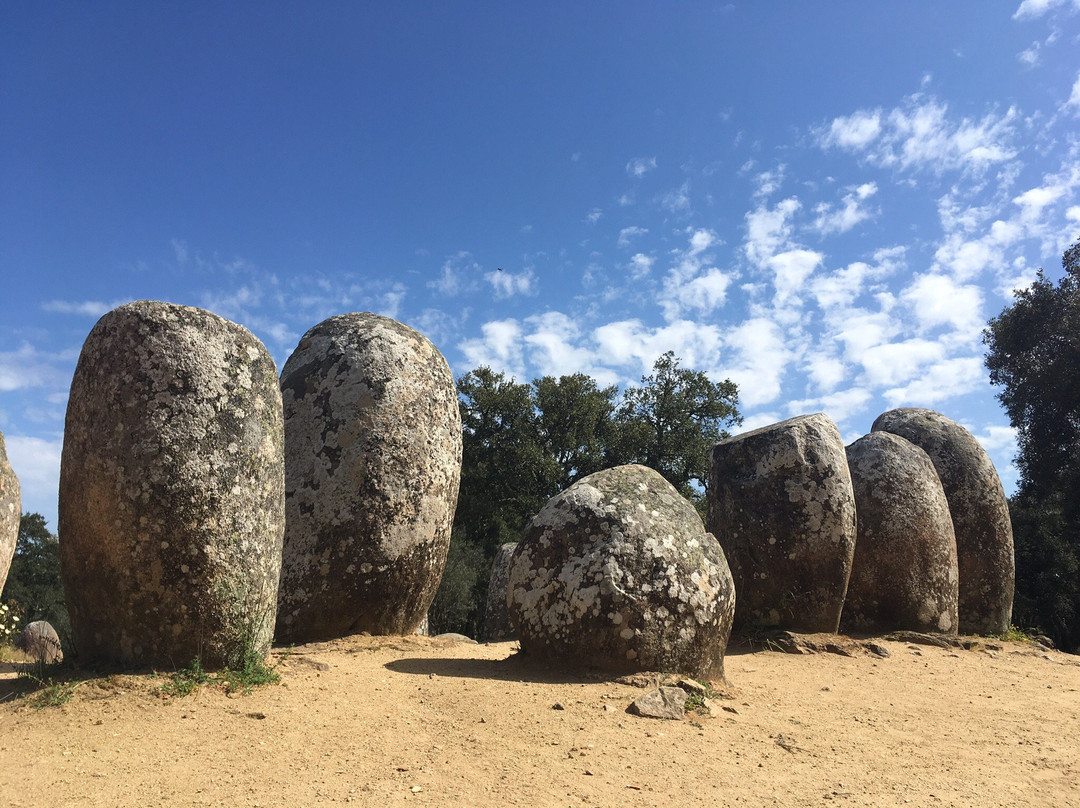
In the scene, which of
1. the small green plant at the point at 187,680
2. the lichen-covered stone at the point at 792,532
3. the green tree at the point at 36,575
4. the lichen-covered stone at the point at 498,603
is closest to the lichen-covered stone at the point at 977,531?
the lichen-covered stone at the point at 792,532

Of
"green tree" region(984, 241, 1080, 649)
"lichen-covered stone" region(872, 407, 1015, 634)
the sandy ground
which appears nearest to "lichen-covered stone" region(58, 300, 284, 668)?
the sandy ground

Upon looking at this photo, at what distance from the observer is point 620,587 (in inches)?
238

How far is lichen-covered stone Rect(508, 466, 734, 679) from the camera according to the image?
605cm

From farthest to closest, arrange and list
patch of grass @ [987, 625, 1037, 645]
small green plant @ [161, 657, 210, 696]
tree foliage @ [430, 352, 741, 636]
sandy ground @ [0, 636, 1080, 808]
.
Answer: tree foliage @ [430, 352, 741, 636] < patch of grass @ [987, 625, 1037, 645] < small green plant @ [161, 657, 210, 696] < sandy ground @ [0, 636, 1080, 808]

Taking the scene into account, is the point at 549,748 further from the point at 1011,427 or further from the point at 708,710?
the point at 1011,427

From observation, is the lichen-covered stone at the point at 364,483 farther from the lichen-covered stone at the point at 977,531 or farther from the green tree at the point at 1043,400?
the green tree at the point at 1043,400

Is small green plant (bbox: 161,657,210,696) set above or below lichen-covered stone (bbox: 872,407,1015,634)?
below

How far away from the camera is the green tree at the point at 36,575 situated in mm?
24594

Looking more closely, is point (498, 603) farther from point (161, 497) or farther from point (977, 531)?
point (161, 497)

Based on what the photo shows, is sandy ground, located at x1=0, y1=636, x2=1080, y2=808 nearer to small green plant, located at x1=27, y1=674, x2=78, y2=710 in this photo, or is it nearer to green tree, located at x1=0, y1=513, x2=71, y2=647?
small green plant, located at x1=27, y1=674, x2=78, y2=710

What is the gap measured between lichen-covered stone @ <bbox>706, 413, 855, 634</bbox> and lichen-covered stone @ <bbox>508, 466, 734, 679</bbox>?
3.55 m

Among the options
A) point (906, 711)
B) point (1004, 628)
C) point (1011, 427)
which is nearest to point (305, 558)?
point (906, 711)

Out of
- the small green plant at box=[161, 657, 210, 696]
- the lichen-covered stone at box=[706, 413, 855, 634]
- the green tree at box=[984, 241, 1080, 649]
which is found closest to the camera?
the small green plant at box=[161, 657, 210, 696]

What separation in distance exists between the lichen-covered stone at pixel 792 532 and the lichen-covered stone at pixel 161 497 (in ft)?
21.7
